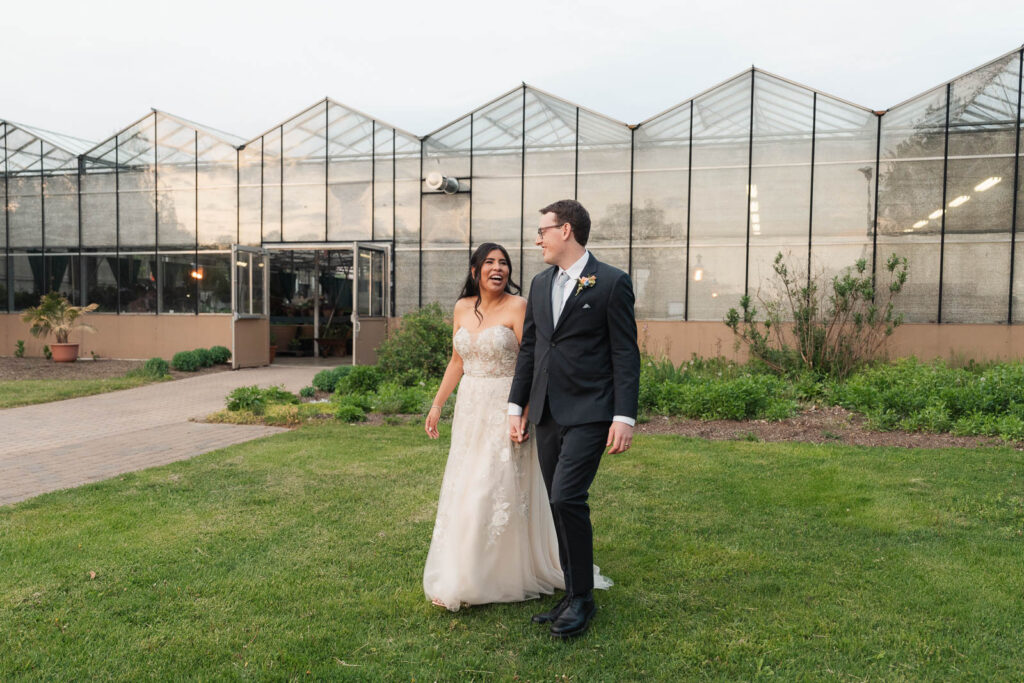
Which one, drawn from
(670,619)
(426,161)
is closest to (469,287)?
(670,619)

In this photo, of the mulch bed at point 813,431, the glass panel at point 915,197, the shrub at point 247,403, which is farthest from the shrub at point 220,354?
the glass panel at point 915,197

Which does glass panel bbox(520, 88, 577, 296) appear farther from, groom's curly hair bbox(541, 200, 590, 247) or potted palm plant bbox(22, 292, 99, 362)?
groom's curly hair bbox(541, 200, 590, 247)

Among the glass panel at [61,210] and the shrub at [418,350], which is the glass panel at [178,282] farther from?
the shrub at [418,350]

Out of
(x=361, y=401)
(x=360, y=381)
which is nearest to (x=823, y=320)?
(x=360, y=381)

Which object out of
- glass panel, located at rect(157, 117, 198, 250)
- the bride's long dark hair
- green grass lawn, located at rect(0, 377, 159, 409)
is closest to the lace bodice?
the bride's long dark hair

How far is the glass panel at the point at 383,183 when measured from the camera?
15383 mm

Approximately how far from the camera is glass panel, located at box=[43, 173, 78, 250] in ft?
56.4

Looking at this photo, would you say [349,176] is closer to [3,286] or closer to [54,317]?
[54,317]

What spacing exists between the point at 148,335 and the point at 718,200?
13.2 m

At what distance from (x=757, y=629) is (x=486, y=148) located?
42.6 feet

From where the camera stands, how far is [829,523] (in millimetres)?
4543

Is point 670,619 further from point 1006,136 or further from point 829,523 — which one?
point 1006,136

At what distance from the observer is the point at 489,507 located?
3330 millimetres

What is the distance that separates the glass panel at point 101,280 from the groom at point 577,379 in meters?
16.8
